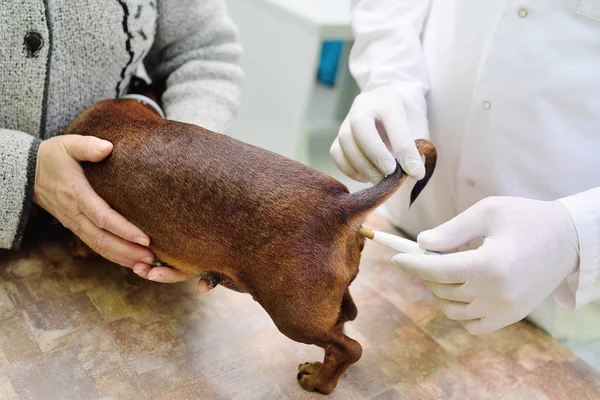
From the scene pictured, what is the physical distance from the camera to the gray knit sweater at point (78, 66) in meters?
0.95

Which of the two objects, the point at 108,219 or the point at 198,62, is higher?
the point at 198,62

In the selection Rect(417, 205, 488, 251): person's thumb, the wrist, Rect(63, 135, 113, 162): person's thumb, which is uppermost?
the wrist

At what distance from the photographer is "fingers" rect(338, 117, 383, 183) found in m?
1.01

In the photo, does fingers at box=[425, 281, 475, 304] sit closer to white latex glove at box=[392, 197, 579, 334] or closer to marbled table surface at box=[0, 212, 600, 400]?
white latex glove at box=[392, 197, 579, 334]

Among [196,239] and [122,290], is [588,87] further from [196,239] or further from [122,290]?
[122,290]

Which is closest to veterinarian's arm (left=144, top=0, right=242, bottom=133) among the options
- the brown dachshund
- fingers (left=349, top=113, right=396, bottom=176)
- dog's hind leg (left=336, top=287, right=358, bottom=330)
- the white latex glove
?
the brown dachshund

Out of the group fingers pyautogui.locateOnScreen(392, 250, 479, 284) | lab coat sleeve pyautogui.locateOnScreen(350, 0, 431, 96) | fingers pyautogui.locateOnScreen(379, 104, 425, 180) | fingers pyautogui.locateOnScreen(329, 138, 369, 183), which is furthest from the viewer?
lab coat sleeve pyautogui.locateOnScreen(350, 0, 431, 96)

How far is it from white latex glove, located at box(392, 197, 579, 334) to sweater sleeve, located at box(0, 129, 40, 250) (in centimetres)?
64

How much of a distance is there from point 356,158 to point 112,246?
18.2 inches

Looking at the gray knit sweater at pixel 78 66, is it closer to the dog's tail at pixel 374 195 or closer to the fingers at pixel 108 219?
the fingers at pixel 108 219

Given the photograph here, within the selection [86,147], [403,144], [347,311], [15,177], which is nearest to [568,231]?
[403,144]

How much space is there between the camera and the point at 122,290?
1084mm

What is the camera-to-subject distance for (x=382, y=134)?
1.08m

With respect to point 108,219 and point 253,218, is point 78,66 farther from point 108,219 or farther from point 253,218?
point 253,218
